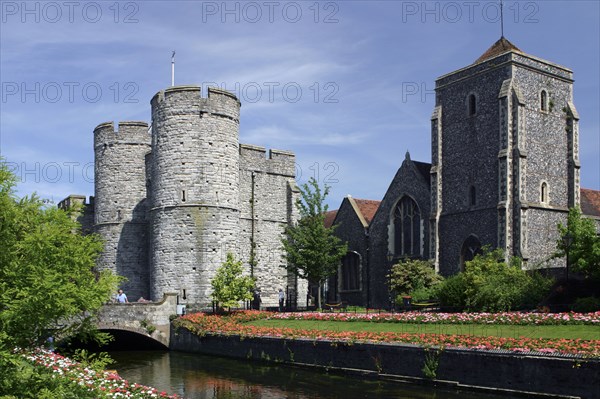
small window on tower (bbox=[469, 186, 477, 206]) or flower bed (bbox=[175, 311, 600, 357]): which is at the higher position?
small window on tower (bbox=[469, 186, 477, 206])

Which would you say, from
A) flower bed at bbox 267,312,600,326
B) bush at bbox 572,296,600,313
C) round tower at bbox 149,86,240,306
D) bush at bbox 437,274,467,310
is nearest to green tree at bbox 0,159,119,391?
flower bed at bbox 267,312,600,326

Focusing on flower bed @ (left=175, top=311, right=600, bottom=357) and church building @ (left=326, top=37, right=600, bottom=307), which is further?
church building @ (left=326, top=37, right=600, bottom=307)

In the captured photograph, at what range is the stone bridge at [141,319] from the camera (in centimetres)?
2981

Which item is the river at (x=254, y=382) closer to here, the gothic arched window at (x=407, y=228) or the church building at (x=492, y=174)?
the church building at (x=492, y=174)

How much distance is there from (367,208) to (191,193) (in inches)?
558

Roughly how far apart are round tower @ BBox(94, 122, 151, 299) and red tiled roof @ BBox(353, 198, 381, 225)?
46.4 feet

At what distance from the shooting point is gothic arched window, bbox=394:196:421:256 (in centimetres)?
3912

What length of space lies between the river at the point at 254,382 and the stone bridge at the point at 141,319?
176 inches

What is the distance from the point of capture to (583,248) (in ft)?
83.4

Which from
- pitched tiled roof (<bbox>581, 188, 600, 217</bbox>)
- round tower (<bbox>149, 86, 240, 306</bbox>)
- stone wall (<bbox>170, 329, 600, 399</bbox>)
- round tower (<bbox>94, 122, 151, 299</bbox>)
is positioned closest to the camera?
stone wall (<bbox>170, 329, 600, 399</bbox>)

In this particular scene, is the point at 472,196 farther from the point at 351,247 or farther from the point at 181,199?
the point at 181,199

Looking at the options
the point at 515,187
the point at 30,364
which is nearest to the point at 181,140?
the point at 515,187

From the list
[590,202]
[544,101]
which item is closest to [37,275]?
[544,101]

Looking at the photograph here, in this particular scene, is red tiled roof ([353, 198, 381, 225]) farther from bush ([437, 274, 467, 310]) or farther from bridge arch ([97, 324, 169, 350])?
bridge arch ([97, 324, 169, 350])
